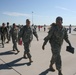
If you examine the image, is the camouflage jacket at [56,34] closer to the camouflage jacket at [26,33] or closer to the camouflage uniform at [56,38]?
the camouflage uniform at [56,38]

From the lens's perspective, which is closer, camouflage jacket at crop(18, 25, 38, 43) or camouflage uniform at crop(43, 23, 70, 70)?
camouflage uniform at crop(43, 23, 70, 70)

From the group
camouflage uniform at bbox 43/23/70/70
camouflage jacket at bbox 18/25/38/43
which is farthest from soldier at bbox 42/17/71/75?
camouflage jacket at bbox 18/25/38/43

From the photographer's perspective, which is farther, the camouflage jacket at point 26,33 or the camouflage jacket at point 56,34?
the camouflage jacket at point 26,33

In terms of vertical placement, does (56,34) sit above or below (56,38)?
above

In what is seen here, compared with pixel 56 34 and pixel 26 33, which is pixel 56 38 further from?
pixel 26 33

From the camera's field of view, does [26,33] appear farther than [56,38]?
Yes

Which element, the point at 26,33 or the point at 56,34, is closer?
the point at 56,34

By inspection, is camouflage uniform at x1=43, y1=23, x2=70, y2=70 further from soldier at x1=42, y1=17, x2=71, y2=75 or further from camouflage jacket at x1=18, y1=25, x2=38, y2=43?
camouflage jacket at x1=18, y1=25, x2=38, y2=43

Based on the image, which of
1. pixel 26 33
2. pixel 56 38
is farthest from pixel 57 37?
pixel 26 33

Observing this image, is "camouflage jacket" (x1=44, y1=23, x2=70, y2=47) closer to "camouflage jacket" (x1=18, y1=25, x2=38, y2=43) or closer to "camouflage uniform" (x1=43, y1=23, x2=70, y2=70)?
"camouflage uniform" (x1=43, y1=23, x2=70, y2=70)

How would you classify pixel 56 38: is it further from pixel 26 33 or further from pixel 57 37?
pixel 26 33

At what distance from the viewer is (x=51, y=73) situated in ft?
22.1

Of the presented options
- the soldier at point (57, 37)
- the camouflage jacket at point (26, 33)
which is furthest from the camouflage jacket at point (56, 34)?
the camouflage jacket at point (26, 33)

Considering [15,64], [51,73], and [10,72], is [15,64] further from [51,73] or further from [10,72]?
[51,73]
